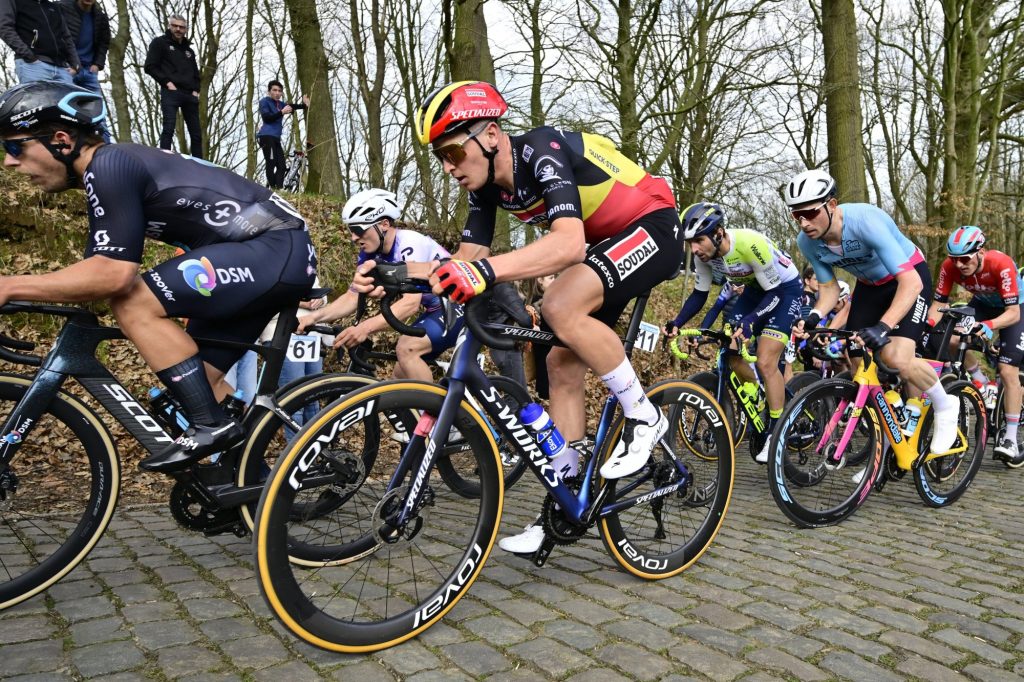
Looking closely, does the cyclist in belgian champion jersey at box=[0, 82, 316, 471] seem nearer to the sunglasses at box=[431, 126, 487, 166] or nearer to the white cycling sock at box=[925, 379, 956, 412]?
the sunglasses at box=[431, 126, 487, 166]

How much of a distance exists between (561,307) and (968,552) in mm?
3089

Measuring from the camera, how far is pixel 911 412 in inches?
217

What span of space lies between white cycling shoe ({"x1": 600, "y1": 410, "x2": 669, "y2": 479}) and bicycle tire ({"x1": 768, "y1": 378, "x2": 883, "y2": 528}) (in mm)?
1482

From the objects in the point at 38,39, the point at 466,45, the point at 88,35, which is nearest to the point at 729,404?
the point at 466,45

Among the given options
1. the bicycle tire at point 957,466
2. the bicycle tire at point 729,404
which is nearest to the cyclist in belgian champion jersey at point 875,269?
the bicycle tire at point 957,466

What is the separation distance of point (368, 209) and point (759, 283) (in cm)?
356

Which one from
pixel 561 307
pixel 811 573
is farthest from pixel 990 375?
pixel 561 307

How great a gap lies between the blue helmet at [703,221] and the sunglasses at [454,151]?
3383mm

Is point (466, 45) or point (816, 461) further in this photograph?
point (466, 45)

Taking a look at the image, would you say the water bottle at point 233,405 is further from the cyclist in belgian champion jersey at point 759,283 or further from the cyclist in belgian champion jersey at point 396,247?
the cyclist in belgian champion jersey at point 759,283

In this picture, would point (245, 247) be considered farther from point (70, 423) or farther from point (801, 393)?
point (801, 393)

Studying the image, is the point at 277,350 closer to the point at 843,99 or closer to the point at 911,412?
the point at 911,412

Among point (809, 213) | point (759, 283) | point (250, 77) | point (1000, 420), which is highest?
point (250, 77)

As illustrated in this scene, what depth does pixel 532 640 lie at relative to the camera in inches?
114
